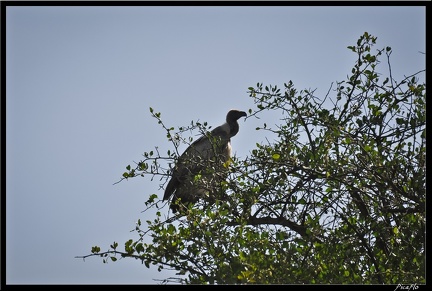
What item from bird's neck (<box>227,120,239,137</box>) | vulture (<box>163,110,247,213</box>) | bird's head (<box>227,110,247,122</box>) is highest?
bird's head (<box>227,110,247,122</box>)

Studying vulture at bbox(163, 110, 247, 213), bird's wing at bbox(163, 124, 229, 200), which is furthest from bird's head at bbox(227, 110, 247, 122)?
bird's wing at bbox(163, 124, 229, 200)

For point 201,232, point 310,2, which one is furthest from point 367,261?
point 310,2

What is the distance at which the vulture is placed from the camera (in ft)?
23.5

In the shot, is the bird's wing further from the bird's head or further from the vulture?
the bird's head

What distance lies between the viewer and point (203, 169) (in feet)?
24.8

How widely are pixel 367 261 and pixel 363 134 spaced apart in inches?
39.1

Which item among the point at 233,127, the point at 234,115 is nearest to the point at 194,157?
the point at 233,127

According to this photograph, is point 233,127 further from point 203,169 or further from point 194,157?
point 194,157

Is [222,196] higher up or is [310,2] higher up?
[310,2]

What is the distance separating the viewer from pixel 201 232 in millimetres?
6516

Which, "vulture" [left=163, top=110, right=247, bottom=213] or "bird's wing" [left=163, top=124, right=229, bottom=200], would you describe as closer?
"vulture" [left=163, top=110, right=247, bottom=213]
